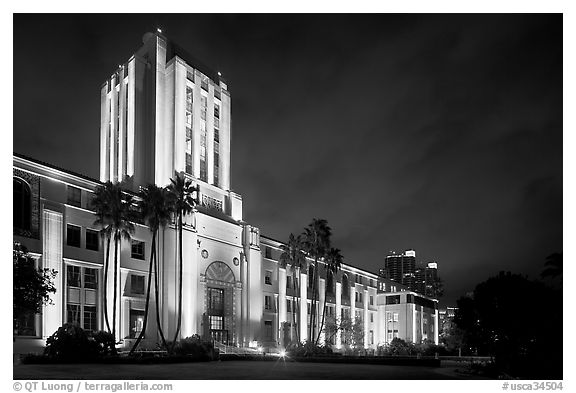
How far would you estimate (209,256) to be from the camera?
228 ft

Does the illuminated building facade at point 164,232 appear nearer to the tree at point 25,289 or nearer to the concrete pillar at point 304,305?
the concrete pillar at point 304,305

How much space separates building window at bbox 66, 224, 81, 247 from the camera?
5366 centimetres

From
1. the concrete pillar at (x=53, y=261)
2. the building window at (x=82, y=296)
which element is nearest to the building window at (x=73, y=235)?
the concrete pillar at (x=53, y=261)

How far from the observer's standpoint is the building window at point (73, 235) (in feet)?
176

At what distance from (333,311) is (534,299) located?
58354 mm

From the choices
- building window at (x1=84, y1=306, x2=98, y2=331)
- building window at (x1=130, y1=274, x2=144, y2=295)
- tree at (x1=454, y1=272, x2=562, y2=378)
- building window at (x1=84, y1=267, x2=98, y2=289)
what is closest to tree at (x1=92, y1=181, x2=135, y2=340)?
building window at (x1=84, y1=306, x2=98, y2=331)

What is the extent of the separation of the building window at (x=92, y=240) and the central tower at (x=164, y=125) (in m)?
14.9

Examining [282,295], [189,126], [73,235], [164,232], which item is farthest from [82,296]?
[282,295]

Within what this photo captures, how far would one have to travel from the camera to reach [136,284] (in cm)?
5994

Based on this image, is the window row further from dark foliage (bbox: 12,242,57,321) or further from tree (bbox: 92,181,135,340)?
dark foliage (bbox: 12,242,57,321)

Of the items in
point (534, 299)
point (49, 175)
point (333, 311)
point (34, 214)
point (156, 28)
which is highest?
point (156, 28)
